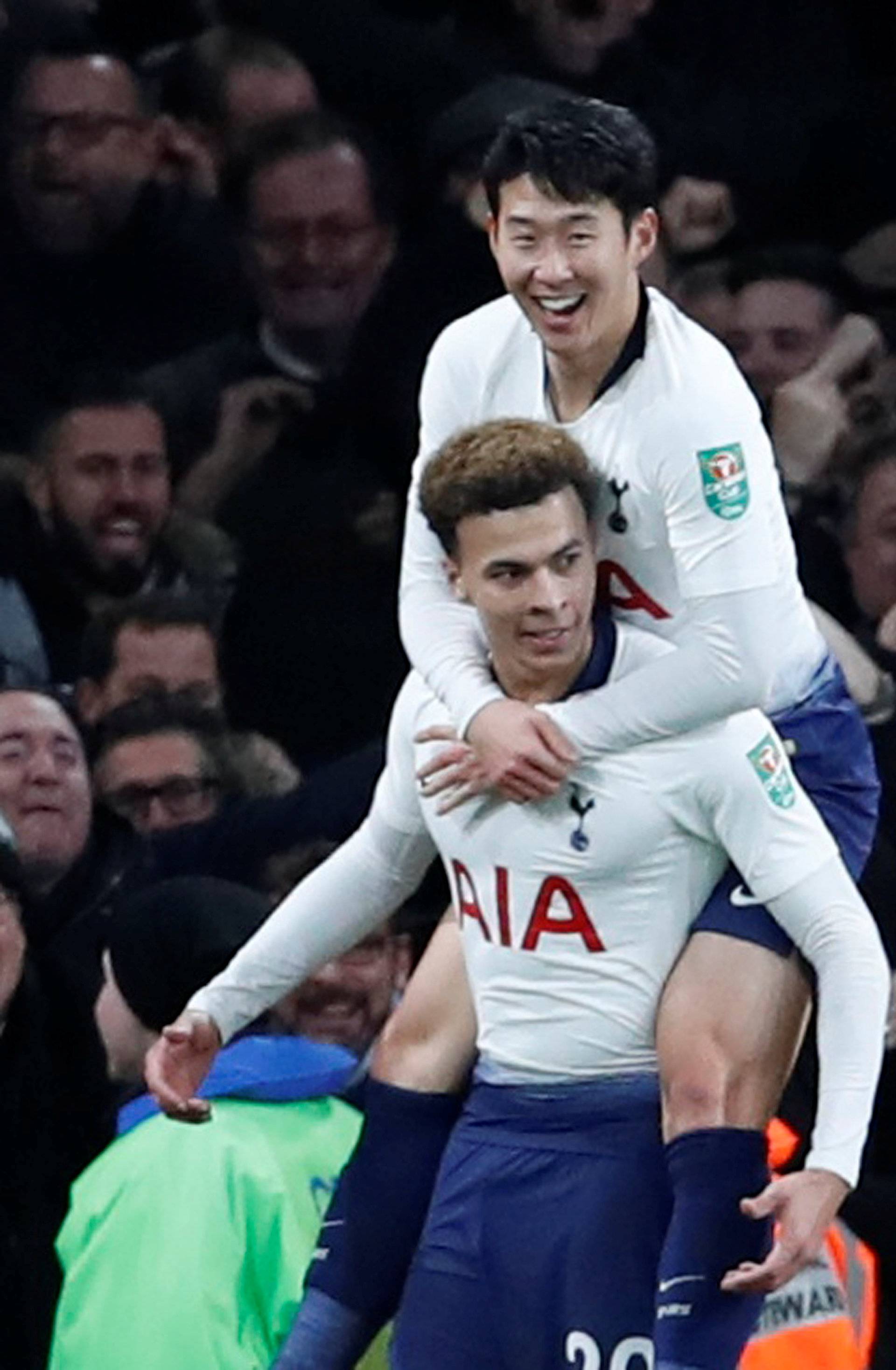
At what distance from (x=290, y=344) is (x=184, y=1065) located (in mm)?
2531

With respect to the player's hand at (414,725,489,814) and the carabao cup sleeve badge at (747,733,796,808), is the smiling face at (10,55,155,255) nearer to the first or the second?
the player's hand at (414,725,489,814)

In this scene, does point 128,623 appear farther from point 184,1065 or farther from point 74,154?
point 184,1065

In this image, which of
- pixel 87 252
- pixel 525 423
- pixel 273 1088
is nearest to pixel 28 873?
pixel 87 252

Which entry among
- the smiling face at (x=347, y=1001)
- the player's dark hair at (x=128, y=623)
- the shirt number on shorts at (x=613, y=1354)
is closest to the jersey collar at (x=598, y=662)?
the shirt number on shorts at (x=613, y=1354)

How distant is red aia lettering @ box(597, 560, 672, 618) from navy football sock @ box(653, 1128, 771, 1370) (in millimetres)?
552

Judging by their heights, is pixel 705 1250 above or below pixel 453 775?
below

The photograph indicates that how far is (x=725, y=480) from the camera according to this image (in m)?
4.16

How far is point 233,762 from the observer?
626cm

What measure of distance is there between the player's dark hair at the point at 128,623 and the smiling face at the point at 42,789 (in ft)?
0.69

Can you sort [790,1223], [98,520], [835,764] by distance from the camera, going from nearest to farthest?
[790,1223], [835,764], [98,520]

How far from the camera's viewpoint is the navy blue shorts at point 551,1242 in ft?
13.5

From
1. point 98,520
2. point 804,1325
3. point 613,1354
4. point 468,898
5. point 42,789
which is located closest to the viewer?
point 613,1354

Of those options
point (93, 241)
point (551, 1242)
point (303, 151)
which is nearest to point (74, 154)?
point (93, 241)

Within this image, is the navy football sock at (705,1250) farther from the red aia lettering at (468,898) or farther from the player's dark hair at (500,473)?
the player's dark hair at (500,473)
